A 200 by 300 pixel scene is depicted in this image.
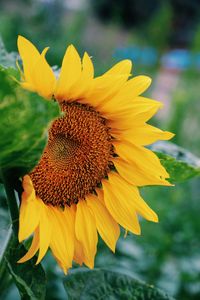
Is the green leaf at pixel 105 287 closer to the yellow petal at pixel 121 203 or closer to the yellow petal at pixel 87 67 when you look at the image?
the yellow petal at pixel 121 203

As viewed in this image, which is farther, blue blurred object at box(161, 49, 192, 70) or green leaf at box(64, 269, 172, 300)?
blue blurred object at box(161, 49, 192, 70)

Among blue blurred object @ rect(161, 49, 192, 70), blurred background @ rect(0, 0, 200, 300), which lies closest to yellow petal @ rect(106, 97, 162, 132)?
blurred background @ rect(0, 0, 200, 300)

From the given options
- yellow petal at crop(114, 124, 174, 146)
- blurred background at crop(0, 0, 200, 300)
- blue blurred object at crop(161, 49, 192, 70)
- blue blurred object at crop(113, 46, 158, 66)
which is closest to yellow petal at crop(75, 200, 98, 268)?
yellow petal at crop(114, 124, 174, 146)

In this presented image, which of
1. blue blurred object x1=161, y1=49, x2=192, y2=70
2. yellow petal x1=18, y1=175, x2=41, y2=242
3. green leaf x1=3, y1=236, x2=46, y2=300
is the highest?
yellow petal x1=18, y1=175, x2=41, y2=242

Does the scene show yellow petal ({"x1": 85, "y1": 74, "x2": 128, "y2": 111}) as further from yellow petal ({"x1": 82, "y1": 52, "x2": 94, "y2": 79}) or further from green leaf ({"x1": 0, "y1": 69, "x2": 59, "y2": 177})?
green leaf ({"x1": 0, "y1": 69, "x2": 59, "y2": 177})

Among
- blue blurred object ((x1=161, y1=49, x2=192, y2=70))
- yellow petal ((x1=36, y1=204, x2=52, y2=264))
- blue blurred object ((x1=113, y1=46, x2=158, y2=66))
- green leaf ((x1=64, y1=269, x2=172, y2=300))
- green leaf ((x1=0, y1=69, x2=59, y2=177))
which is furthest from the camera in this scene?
blue blurred object ((x1=161, y1=49, x2=192, y2=70))

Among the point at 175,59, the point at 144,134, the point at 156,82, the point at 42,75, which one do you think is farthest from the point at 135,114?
the point at 175,59

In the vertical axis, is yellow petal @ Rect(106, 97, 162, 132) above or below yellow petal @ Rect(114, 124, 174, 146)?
above

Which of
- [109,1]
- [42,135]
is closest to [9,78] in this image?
[42,135]

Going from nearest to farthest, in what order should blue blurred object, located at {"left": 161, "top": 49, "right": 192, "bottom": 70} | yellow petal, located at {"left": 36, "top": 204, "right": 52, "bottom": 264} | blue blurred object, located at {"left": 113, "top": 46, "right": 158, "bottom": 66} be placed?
yellow petal, located at {"left": 36, "top": 204, "right": 52, "bottom": 264}, blue blurred object, located at {"left": 113, "top": 46, "right": 158, "bottom": 66}, blue blurred object, located at {"left": 161, "top": 49, "right": 192, "bottom": 70}

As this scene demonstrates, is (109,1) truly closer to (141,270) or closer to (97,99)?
(141,270)
